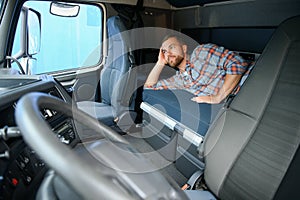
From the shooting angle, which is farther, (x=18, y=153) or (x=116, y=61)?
(x=116, y=61)

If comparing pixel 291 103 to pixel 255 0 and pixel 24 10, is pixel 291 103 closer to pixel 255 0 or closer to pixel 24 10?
pixel 255 0

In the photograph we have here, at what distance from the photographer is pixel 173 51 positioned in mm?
2434

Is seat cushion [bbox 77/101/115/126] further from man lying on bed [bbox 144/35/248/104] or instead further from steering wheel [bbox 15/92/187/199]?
steering wheel [bbox 15/92/187/199]

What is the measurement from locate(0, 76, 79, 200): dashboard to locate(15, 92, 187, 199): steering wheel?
0.11 m

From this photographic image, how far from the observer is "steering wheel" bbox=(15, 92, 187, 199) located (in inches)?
16.5

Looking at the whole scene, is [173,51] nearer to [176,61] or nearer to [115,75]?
[176,61]

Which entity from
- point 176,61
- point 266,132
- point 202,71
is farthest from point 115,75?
point 266,132

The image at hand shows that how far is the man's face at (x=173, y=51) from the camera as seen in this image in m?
2.43

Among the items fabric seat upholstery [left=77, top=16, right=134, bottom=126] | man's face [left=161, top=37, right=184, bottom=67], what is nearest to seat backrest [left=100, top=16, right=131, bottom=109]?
fabric seat upholstery [left=77, top=16, right=134, bottom=126]

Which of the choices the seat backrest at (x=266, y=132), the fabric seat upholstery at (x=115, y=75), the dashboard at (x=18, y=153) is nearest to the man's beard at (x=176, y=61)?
the fabric seat upholstery at (x=115, y=75)

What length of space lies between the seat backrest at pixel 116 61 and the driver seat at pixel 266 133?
132cm

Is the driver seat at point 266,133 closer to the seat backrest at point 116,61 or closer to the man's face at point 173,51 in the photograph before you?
the seat backrest at point 116,61

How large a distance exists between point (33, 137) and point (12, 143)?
306 millimetres

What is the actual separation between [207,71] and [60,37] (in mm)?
1318
